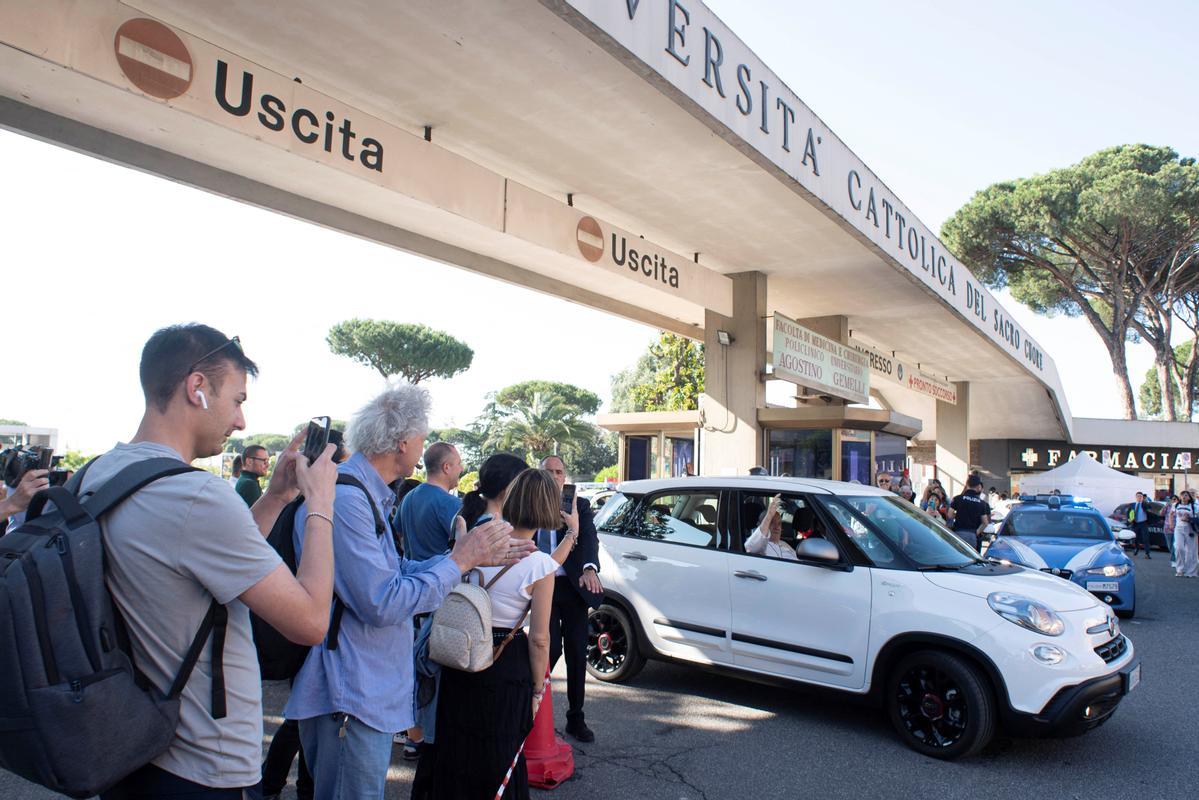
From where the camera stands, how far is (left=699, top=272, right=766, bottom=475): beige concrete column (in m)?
14.2

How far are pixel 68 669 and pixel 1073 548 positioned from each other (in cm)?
1209

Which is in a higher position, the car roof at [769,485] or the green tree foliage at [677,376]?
the green tree foliage at [677,376]

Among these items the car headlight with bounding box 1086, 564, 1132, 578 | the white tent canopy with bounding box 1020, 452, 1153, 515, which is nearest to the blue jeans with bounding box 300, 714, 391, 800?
the car headlight with bounding box 1086, 564, 1132, 578

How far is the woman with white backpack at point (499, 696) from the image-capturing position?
3.35 meters

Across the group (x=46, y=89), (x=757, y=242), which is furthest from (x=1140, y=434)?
(x=46, y=89)

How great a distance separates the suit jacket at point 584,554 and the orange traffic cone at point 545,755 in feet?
2.90

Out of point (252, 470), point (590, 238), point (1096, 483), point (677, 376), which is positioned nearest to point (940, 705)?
point (252, 470)

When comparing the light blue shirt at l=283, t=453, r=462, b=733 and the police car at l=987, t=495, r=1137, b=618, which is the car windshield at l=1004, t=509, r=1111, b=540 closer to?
the police car at l=987, t=495, r=1137, b=618

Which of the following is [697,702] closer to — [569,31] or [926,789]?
[926,789]

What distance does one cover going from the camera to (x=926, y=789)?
482 centimetres

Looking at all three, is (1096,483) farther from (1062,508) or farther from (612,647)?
(612,647)

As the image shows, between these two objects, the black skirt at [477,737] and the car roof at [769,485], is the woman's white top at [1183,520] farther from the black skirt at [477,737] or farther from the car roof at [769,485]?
the black skirt at [477,737]

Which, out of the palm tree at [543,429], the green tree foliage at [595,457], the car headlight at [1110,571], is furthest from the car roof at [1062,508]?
the green tree foliage at [595,457]

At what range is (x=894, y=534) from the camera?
6023 millimetres
